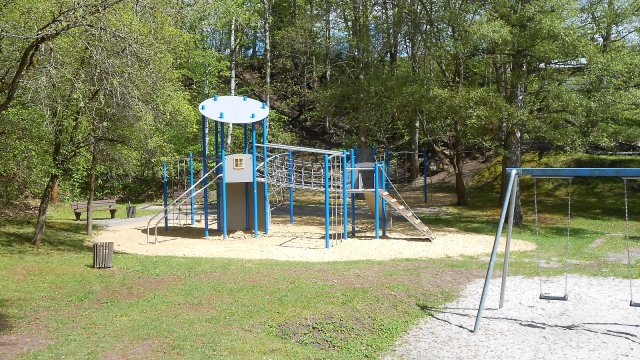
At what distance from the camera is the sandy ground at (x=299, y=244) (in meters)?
15.2

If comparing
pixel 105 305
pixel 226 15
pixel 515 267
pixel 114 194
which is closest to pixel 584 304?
pixel 515 267

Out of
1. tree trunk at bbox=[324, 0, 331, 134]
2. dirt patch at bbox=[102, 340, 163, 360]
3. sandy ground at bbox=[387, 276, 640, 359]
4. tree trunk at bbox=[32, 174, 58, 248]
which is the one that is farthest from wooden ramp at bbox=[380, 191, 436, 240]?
tree trunk at bbox=[324, 0, 331, 134]

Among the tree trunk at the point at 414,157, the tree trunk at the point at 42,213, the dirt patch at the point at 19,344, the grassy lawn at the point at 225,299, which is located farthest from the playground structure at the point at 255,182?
the tree trunk at the point at 414,157

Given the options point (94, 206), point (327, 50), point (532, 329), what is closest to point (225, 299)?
point (532, 329)

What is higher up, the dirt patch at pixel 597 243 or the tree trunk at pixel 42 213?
the tree trunk at pixel 42 213

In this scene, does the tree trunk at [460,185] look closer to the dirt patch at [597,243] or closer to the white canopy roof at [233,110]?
the dirt patch at [597,243]

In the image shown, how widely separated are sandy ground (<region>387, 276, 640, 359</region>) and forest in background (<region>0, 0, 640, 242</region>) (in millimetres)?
6268

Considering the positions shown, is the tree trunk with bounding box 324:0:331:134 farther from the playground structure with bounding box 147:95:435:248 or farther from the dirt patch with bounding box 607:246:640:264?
the dirt patch with bounding box 607:246:640:264

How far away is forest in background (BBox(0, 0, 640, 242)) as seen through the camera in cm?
1088

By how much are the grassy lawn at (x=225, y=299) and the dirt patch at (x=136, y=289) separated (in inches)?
0.7

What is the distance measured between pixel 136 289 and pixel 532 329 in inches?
249

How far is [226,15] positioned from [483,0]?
15.4 m

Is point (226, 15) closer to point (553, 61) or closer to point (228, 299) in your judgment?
point (553, 61)

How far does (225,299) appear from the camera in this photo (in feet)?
31.7
